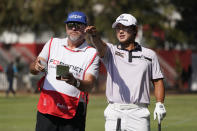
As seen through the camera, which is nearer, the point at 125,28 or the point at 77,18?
the point at 77,18

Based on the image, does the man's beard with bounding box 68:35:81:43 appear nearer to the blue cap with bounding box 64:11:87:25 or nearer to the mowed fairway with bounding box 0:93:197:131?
the blue cap with bounding box 64:11:87:25

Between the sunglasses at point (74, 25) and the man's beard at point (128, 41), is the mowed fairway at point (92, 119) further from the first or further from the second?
the sunglasses at point (74, 25)

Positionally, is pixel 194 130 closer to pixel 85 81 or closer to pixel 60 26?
pixel 85 81

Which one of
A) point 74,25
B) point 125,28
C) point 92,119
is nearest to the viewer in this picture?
point 74,25

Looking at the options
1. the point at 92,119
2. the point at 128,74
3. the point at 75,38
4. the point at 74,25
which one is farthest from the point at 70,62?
the point at 92,119

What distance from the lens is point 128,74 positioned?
770 cm

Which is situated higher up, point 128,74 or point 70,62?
point 70,62

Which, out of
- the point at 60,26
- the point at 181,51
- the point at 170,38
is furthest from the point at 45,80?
the point at 181,51

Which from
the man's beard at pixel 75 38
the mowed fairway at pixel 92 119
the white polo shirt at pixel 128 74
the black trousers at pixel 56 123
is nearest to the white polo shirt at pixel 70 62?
the man's beard at pixel 75 38

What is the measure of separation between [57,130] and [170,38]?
31141mm

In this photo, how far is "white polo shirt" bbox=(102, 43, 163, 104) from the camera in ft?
25.2

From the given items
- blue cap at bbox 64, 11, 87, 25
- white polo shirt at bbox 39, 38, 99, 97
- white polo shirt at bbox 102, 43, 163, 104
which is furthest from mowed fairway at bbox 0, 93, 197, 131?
blue cap at bbox 64, 11, 87, 25

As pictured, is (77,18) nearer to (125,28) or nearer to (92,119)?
(125,28)

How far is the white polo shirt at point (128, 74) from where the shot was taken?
7684 millimetres
